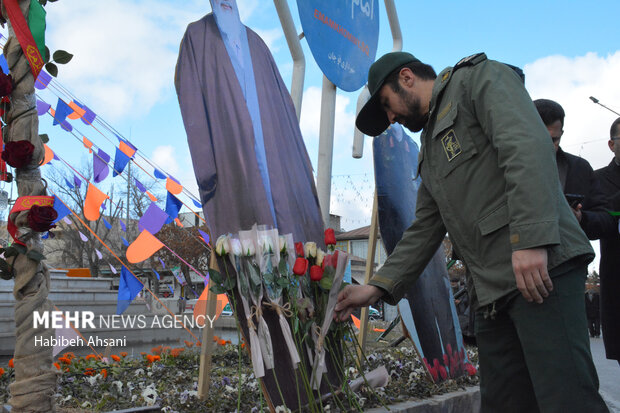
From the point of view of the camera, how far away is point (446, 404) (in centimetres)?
Answer: 347

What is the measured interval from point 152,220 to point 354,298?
13.7 ft

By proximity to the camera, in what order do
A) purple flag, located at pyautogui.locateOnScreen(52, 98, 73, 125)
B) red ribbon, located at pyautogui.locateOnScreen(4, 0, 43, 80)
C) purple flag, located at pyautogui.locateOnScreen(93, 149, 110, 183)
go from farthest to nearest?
1. purple flag, located at pyautogui.locateOnScreen(93, 149, 110, 183)
2. purple flag, located at pyautogui.locateOnScreen(52, 98, 73, 125)
3. red ribbon, located at pyautogui.locateOnScreen(4, 0, 43, 80)

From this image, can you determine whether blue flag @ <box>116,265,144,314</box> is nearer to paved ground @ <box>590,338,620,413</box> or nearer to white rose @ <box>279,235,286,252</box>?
white rose @ <box>279,235,286,252</box>

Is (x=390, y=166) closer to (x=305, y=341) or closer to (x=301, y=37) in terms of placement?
(x=301, y=37)

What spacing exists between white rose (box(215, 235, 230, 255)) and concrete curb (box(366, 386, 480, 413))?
124 centimetres

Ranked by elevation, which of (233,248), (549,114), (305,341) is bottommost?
(305,341)

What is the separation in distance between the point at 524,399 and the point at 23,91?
229 cm

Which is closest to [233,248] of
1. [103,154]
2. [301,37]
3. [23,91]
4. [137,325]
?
[23,91]

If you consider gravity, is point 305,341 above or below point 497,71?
below

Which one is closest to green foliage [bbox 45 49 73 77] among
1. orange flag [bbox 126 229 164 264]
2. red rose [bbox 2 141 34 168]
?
red rose [bbox 2 141 34 168]

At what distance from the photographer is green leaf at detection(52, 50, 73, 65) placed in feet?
7.68

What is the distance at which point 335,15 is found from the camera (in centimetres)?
442

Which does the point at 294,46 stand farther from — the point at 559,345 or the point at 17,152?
the point at 559,345

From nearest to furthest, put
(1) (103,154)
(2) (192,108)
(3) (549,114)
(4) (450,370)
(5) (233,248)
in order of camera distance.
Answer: (5) (233,248) → (3) (549,114) → (2) (192,108) → (4) (450,370) → (1) (103,154)
